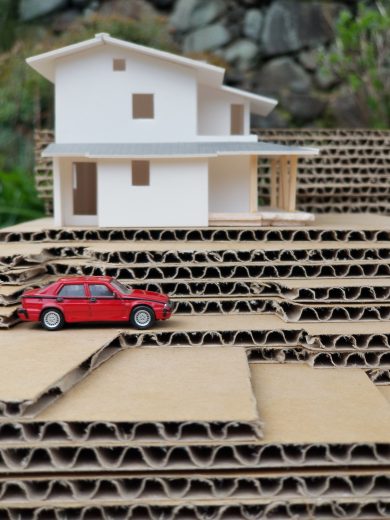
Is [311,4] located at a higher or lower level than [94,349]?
higher

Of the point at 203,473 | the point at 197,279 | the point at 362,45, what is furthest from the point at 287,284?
the point at 362,45

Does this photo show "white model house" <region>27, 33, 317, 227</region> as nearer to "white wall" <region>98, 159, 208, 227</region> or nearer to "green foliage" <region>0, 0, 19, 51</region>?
"white wall" <region>98, 159, 208, 227</region>

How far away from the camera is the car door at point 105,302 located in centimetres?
1512

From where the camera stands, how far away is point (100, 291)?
15.2 metres

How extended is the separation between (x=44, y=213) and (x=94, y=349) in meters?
15.8

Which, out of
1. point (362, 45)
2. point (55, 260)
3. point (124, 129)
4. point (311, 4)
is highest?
point (311, 4)

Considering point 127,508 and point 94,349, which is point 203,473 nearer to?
point 127,508

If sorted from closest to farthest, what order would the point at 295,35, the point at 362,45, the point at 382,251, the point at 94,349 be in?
the point at 94,349, the point at 382,251, the point at 362,45, the point at 295,35

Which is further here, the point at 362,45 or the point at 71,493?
the point at 362,45

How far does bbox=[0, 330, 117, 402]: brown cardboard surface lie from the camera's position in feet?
36.4

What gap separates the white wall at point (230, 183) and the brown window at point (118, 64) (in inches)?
154

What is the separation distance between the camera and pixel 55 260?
58.8 ft

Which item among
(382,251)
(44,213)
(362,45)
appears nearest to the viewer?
(382,251)

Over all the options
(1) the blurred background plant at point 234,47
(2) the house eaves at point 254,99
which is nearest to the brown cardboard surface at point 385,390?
(2) the house eaves at point 254,99
